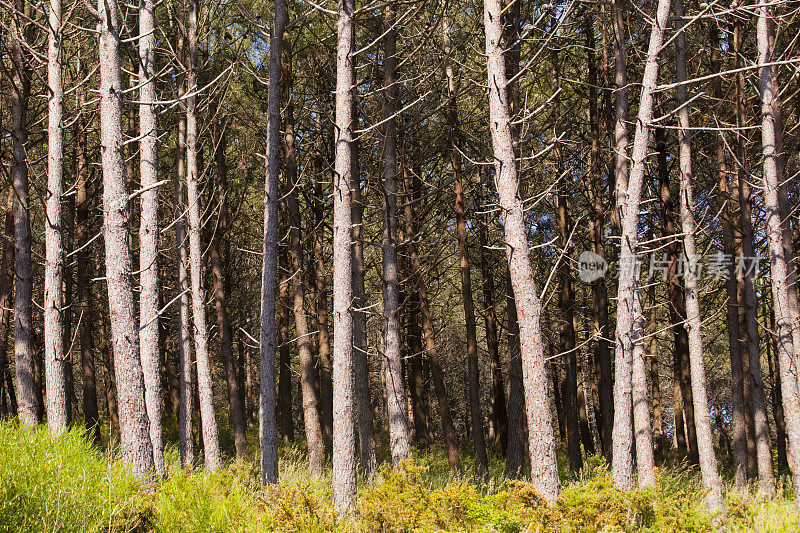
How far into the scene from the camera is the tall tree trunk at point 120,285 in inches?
244

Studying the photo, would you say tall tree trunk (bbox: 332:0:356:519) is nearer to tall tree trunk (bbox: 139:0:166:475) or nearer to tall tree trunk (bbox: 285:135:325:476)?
tall tree trunk (bbox: 139:0:166:475)

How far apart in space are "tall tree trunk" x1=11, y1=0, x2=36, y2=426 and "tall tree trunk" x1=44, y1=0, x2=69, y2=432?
60 centimetres

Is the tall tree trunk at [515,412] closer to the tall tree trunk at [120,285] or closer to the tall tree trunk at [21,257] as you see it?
the tall tree trunk at [120,285]

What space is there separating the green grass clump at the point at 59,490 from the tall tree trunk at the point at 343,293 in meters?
2.47

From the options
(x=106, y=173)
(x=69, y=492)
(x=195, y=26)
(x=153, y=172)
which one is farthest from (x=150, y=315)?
(x=195, y=26)

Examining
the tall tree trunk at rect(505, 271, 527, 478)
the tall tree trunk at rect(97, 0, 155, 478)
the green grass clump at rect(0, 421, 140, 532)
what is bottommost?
the tall tree trunk at rect(505, 271, 527, 478)

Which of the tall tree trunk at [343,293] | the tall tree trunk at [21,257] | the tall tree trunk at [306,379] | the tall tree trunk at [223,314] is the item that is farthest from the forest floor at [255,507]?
the tall tree trunk at [223,314]

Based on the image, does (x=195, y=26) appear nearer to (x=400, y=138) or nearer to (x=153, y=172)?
(x=153, y=172)

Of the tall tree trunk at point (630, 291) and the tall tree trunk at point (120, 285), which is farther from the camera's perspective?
the tall tree trunk at point (630, 291)

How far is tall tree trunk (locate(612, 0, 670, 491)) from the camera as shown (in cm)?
838

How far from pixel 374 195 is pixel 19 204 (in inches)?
319

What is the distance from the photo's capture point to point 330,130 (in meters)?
13.9

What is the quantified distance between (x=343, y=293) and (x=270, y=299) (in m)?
1.99

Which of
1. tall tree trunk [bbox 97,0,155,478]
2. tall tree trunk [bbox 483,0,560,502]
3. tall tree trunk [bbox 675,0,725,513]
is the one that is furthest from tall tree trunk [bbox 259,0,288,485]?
tall tree trunk [bbox 675,0,725,513]
